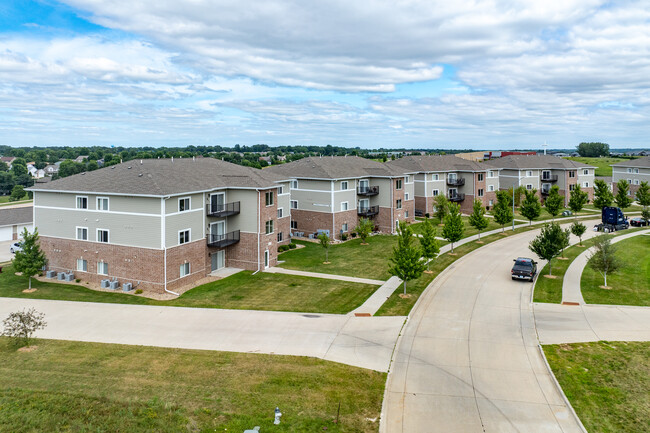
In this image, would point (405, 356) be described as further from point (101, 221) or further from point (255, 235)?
point (101, 221)

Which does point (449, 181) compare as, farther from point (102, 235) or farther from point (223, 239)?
point (102, 235)

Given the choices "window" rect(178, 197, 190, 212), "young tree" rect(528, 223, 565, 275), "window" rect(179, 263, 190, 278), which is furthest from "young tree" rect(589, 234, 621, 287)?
"window" rect(178, 197, 190, 212)

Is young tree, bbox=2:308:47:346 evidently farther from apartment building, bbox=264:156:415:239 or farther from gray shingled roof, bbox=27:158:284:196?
apartment building, bbox=264:156:415:239

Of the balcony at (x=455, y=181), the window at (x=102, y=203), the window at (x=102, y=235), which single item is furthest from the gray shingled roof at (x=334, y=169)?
the window at (x=102, y=235)

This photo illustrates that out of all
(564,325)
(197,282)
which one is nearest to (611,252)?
(564,325)

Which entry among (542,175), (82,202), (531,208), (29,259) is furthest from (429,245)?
(542,175)

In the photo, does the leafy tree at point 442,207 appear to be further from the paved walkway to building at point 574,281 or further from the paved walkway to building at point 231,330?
the paved walkway to building at point 231,330

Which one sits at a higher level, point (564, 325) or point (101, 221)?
point (101, 221)
